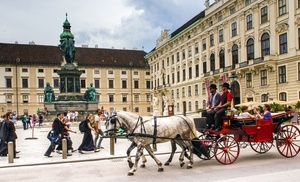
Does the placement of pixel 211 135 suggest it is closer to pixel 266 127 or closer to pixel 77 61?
pixel 266 127

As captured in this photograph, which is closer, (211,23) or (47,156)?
(47,156)

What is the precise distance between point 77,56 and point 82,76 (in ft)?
18.9

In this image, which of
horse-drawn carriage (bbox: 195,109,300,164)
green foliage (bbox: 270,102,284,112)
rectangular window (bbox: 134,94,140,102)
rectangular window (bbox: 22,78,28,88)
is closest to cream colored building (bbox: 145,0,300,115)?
green foliage (bbox: 270,102,284,112)

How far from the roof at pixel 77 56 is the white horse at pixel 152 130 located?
61297 millimetres

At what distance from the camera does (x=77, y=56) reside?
69.6 m

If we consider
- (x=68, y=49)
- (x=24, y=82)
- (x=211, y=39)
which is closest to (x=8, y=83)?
(x=24, y=82)

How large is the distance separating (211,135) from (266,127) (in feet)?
6.29

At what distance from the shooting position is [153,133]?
335 inches

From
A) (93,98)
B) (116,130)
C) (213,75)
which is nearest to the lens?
(116,130)

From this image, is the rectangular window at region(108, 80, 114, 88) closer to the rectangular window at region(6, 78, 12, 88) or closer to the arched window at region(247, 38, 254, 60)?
the rectangular window at region(6, 78, 12, 88)

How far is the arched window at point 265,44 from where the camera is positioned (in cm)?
3119

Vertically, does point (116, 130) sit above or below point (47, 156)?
above

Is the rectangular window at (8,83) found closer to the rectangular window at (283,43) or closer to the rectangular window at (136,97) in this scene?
the rectangular window at (136,97)

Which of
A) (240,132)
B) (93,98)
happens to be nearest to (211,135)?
(240,132)
